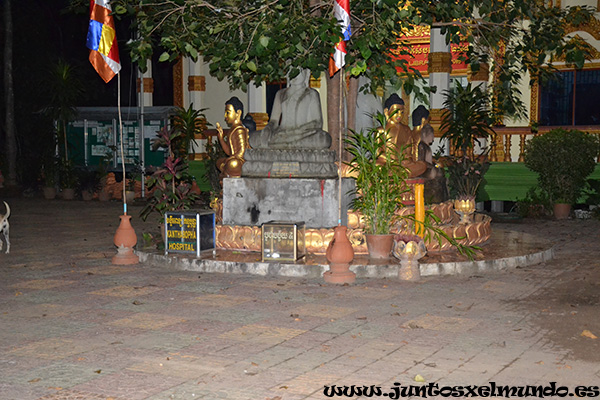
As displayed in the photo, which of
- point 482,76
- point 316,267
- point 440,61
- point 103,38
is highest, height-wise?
point 440,61

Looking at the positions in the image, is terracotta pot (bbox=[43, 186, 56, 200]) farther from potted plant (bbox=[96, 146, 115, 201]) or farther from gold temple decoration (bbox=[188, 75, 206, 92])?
gold temple decoration (bbox=[188, 75, 206, 92])

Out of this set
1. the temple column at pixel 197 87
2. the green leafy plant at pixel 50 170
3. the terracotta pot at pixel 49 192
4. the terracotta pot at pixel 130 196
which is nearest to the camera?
the terracotta pot at pixel 130 196

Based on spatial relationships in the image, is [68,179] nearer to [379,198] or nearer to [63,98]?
[63,98]

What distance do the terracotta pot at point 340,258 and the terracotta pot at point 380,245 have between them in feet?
2.80

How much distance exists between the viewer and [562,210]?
15336 millimetres

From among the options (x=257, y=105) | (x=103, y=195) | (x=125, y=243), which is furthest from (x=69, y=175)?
(x=125, y=243)

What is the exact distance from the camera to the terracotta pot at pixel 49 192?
66.3 ft

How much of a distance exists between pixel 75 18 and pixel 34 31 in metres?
2.25

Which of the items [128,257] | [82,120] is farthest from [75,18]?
[128,257]

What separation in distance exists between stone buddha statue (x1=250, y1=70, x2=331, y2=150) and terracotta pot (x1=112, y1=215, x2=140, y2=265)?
197 cm

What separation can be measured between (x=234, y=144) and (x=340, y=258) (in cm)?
352

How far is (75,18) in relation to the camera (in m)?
27.0

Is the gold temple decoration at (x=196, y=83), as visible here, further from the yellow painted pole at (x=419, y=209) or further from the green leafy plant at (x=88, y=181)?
the yellow painted pole at (x=419, y=209)

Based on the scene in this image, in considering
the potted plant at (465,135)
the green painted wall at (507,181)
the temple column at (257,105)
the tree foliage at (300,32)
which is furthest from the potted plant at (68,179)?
the green painted wall at (507,181)
